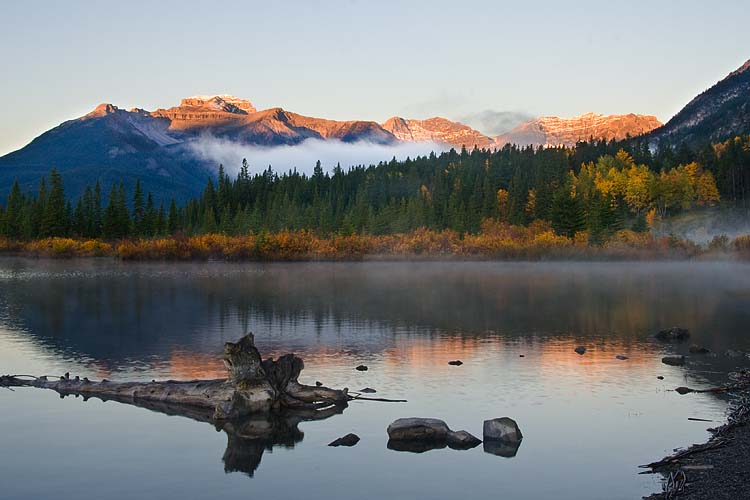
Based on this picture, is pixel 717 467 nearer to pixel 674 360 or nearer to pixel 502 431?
pixel 502 431

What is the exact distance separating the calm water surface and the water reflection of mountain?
1.21ft

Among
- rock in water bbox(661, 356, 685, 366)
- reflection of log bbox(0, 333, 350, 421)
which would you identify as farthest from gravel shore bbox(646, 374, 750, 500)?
reflection of log bbox(0, 333, 350, 421)

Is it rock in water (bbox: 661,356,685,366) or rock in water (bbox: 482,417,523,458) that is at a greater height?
rock in water (bbox: 482,417,523,458)

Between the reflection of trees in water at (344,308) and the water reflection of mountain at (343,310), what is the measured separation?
106mm

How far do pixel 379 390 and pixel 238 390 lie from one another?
7.34 m

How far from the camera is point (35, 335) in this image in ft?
164

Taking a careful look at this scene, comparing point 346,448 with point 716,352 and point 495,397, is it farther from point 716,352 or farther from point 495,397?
point 716,352

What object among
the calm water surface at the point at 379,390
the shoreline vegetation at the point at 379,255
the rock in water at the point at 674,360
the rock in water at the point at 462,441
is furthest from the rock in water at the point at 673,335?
the shoreline vegetation at the point at 379,255

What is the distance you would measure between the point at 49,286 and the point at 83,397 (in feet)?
229

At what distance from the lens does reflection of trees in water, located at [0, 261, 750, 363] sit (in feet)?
169

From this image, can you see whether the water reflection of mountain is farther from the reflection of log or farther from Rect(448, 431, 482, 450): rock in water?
Rect(448, 431, 482, 450): rock in water

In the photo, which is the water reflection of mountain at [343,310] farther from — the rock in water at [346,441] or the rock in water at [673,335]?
the rock in water at [346,441]

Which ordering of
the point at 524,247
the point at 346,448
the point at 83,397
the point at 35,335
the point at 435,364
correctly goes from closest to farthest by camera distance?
the point at 346,448 → the point at 83,397 → the point at 435,364 → the point at 35,335 → the point at 524,247

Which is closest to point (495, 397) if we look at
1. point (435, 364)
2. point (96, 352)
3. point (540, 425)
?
point (540, 425)
